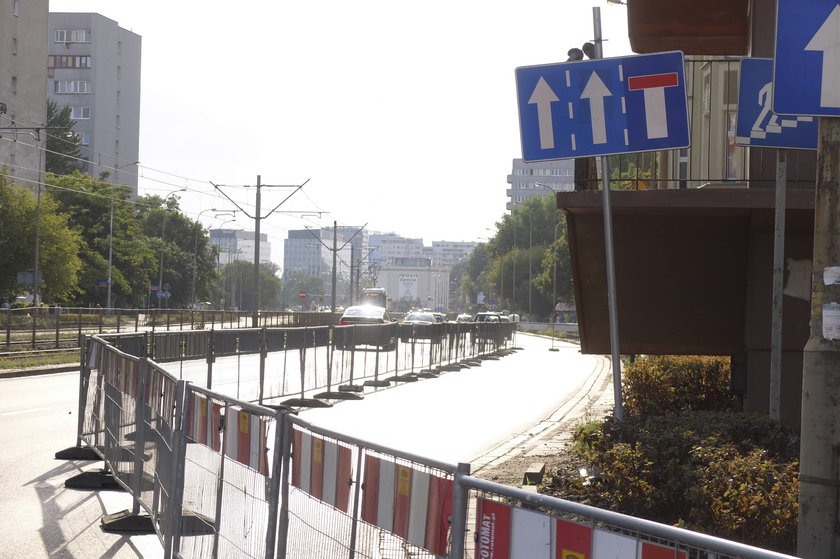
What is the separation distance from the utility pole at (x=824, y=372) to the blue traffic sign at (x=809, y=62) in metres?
0.24

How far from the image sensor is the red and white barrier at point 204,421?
6.17 m

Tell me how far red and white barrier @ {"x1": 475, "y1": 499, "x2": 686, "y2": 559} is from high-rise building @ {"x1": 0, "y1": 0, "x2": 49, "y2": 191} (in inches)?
3234

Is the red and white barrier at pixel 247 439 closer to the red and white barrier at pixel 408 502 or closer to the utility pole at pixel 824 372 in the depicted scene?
the red and white barrier at pixel 408 502

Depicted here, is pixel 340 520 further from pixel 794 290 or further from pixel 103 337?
pixel 103 337

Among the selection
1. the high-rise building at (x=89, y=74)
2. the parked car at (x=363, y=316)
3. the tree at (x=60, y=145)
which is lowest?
the parked car at (x=363, y=316)

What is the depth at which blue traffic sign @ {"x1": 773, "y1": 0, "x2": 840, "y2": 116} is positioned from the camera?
17.1 feet

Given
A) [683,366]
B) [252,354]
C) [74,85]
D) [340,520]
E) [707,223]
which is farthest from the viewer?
[74,85]

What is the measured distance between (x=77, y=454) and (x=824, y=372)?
930 cm

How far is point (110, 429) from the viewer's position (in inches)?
415

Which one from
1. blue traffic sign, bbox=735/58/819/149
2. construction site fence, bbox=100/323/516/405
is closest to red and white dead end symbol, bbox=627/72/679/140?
blue traffic sign, bbox=735/58/819/149

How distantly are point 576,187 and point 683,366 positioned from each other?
5480 mm

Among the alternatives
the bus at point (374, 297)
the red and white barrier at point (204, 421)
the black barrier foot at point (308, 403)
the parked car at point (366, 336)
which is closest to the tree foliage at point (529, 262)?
the bus at point (374, 297)

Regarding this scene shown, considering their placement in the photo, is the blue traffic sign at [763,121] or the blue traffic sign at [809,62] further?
the blue traffic sign at [763,121]

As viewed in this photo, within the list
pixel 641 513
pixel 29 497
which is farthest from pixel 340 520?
pixel 29 497
